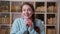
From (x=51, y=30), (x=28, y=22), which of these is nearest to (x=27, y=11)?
(x=28, y=22)

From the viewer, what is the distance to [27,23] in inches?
37.8

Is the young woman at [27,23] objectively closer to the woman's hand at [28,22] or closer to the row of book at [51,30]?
the woman's hand at [28,22]

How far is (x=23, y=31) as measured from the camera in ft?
3.09

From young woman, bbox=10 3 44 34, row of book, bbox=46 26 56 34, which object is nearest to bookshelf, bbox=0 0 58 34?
row of book, bbox=46 26 56 34

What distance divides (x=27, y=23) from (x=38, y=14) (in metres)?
0.19

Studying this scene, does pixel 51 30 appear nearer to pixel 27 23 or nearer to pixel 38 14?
pixel 38 14

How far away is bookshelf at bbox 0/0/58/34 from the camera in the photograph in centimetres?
110

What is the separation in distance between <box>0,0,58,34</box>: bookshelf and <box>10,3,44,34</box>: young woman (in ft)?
0.34

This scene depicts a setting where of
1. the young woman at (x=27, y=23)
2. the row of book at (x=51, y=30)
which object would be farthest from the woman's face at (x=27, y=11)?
the row of book at (x=51, y=30)

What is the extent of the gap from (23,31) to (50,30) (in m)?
0.32

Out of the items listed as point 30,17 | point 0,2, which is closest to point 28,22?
point 30,17

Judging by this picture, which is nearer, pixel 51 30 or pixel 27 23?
pixel 27 23

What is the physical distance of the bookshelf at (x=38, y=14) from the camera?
3.59 feet

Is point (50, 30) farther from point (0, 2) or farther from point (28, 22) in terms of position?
point (0, 2)
